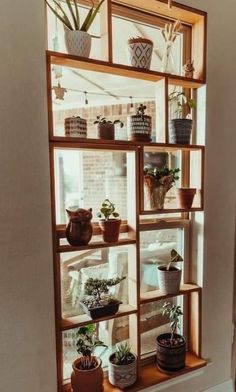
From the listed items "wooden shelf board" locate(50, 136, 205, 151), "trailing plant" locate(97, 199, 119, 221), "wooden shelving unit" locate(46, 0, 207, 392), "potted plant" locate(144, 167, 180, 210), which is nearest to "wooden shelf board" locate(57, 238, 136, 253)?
"wooden shelving unit" locate(46, 0, 207, 392)

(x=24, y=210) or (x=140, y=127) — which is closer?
(x=24, y=210)

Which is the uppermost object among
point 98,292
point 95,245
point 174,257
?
point 95,245

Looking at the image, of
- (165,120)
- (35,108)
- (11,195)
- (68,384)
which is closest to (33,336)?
(68,384)

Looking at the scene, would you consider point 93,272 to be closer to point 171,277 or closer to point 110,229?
point 110,229

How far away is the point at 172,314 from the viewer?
63.5 inches

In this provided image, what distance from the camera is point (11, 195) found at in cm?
112

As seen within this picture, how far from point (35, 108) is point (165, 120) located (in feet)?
2.23

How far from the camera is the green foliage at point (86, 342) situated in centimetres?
138

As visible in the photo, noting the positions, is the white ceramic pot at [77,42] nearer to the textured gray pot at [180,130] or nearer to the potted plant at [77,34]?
the potted plant at [77,34]

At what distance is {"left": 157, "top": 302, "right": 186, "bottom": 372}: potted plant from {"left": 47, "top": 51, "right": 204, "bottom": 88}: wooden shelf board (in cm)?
126

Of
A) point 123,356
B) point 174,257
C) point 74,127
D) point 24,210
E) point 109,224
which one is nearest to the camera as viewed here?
point 24,210

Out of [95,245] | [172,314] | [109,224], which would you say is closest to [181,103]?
[109,224]

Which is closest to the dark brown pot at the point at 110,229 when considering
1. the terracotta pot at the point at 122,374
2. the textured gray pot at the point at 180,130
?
the textured gray pot at the point at 180,130

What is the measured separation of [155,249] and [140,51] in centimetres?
107
